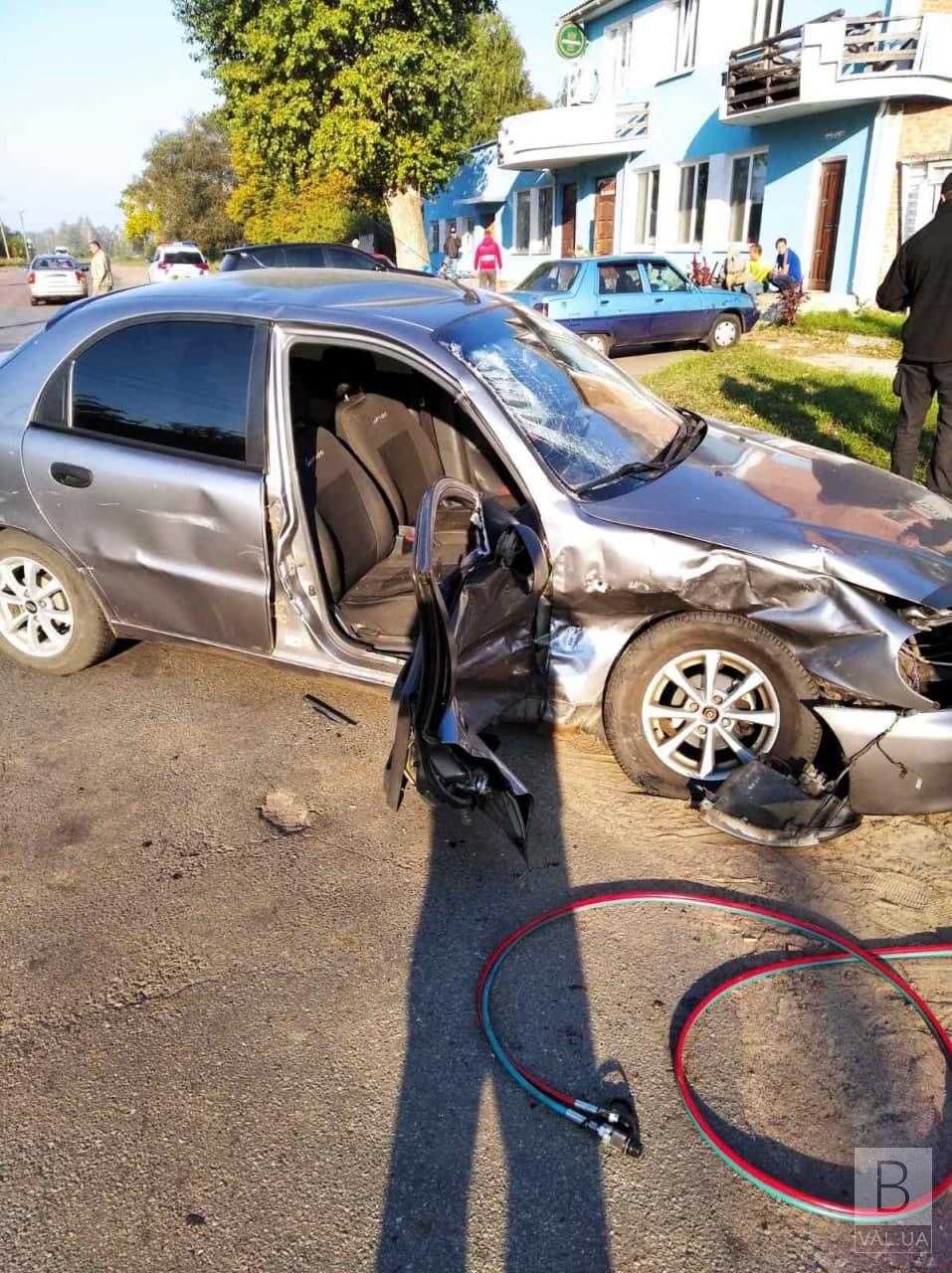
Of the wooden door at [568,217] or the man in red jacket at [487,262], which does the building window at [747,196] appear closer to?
the man in red jacket at [487,262]

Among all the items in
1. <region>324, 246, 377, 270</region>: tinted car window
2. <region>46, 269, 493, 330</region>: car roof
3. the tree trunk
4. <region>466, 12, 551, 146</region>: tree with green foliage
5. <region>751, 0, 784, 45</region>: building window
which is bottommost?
<region>46, 269, 493, 330</region>: car roof

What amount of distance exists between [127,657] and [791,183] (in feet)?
60.9

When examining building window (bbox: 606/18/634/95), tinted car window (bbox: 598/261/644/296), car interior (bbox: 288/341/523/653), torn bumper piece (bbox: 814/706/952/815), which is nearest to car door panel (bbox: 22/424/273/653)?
car interior (bbox: 288/341/523/653)

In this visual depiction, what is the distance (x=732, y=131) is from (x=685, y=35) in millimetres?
3619

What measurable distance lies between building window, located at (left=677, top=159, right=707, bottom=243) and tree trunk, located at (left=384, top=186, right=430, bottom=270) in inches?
250

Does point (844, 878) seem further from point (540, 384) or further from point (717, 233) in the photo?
point (717, 233)

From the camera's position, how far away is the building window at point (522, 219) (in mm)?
30844

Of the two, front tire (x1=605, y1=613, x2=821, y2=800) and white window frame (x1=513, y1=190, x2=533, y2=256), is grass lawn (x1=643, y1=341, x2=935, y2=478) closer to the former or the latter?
front tire (x1=605, y1=613, x2=821, y2=800)

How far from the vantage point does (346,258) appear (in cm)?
1583

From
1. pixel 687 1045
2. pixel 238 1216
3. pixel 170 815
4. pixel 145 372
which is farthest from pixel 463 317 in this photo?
pixel 238 1216

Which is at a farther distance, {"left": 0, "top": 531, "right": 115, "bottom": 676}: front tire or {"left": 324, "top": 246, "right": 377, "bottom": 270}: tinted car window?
{"left": 324, "top": 246, "right": 377, "bottom": 270}: tinted car window

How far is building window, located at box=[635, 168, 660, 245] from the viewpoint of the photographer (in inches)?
945

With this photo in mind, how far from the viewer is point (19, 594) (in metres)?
4.35

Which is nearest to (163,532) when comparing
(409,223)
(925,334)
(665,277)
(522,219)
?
(925,334)
